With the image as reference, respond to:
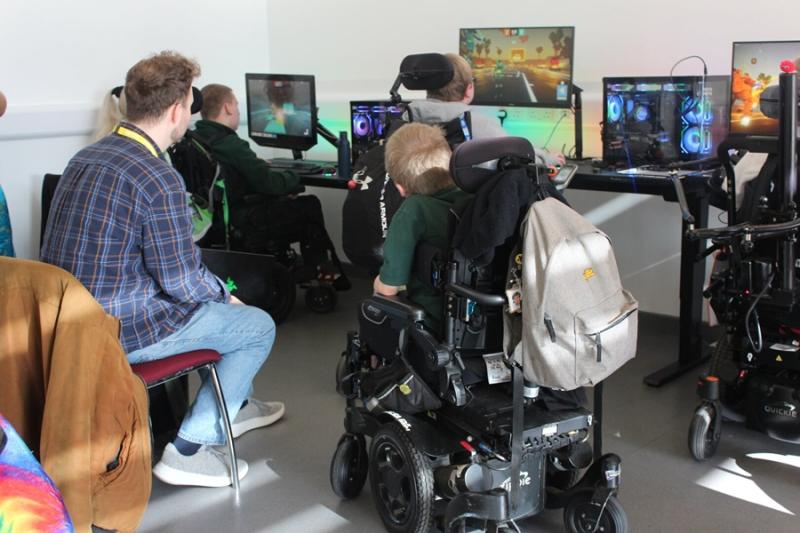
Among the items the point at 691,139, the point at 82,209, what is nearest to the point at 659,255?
the point at 691,139

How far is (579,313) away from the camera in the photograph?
85.7 inches

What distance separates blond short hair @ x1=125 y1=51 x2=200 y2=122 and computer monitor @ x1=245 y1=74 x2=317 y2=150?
7.38 feet

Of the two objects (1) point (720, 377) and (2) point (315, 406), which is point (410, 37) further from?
(1) point (720, 377)

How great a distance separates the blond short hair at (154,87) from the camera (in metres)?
2.73

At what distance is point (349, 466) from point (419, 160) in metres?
0.92

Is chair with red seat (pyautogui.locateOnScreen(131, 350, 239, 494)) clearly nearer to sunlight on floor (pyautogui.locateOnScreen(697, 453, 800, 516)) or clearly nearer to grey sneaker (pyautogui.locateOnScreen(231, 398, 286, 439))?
grey sneaker (pyautogui.locateOnScreen(231, 398, 286, 439))

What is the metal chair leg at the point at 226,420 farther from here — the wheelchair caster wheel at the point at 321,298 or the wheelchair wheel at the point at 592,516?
the wheelchair caster wheel at the point at 321,298

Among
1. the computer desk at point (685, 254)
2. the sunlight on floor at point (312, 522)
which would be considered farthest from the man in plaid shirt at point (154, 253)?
the computer desk at point (685, 254)

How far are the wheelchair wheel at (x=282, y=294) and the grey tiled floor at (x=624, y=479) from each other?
2.84 feet

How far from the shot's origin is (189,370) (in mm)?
2754

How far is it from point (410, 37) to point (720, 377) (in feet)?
9.39

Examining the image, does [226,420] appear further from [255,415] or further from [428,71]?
[428,71]

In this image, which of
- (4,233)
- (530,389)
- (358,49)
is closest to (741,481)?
(530,389)

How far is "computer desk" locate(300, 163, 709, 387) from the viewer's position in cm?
368
